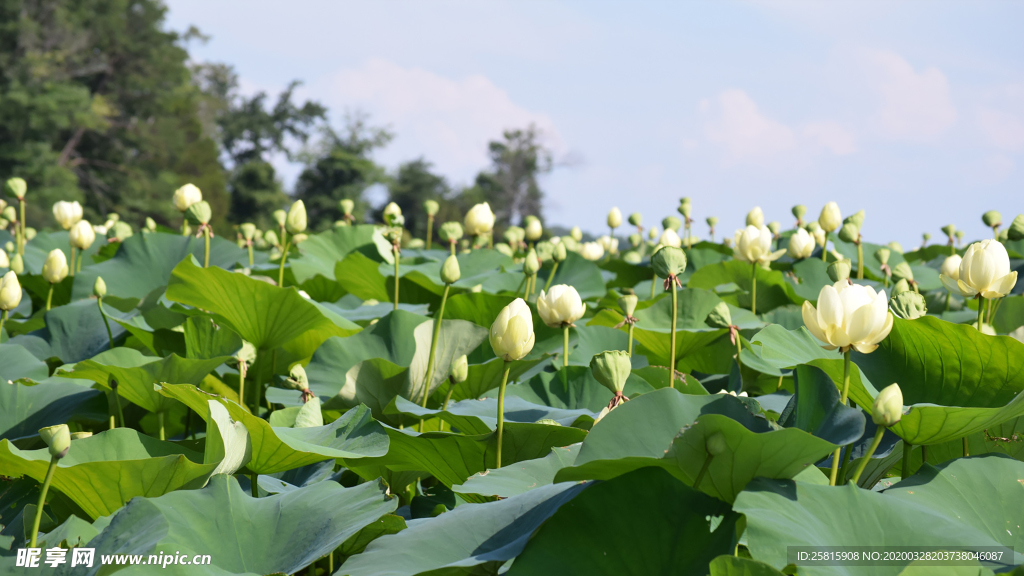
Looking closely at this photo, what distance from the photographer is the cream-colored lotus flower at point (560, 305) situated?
1.32 m

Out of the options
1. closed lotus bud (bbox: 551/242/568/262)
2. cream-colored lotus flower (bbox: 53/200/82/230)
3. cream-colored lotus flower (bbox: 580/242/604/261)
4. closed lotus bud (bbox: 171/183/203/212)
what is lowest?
cream-colored lotus flower (bbox: 580/242/604/261)

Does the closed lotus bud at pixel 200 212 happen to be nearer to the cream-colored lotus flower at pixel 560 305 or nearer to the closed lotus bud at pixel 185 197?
the closed lotus bud at pixel 185 197

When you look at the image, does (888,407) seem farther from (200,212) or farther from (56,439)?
(200,212)

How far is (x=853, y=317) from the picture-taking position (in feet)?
2.75

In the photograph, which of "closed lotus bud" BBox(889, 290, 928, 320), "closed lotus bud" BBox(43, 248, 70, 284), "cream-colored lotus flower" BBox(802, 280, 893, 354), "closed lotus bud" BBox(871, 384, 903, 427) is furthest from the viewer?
"closed lotus bud" BBox(43, 248, 70, 284)

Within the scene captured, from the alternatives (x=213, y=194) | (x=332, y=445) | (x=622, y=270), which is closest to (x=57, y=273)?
(x=332, y=445)

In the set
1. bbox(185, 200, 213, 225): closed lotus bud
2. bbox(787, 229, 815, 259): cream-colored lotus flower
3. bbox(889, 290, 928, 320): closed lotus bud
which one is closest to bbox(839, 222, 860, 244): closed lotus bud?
bbox(787, 229, 815, 259): cream-colored lotus flower

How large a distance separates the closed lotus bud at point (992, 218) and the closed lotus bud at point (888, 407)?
1871 mm

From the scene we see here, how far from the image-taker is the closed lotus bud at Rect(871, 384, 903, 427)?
71 cm

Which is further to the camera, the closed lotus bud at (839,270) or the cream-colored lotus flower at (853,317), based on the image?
the closed lotus bud at (839,270)

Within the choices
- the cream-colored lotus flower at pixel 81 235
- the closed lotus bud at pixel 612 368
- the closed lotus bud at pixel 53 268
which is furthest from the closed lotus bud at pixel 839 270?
the cream-colored lotus flower at pixel 81 235

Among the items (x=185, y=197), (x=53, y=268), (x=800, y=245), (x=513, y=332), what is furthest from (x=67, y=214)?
(x=800, y=245)

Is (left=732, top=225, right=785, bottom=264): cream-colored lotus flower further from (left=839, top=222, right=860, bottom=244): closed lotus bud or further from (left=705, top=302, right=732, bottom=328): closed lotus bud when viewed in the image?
(left=705, top=302, right=732, bottom=328): closed lotus bud

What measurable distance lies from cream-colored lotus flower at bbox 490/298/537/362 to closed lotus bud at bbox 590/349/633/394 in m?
0.11
